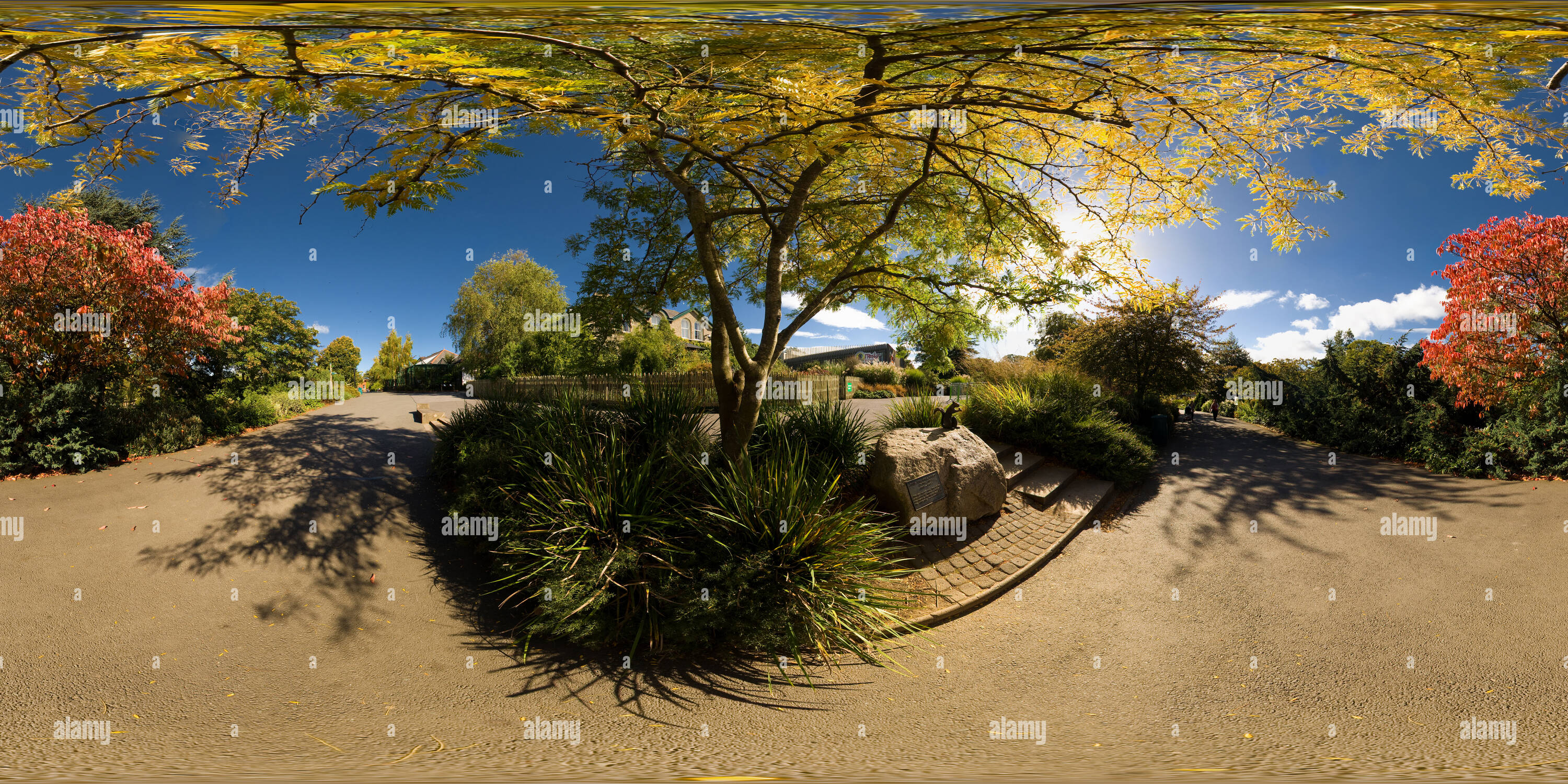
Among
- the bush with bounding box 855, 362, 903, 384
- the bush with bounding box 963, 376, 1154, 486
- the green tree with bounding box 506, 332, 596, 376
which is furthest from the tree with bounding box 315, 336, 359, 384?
the bush with bounding box 855, 362, 903, 384

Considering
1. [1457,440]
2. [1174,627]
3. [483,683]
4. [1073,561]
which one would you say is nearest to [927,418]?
[1073,561]

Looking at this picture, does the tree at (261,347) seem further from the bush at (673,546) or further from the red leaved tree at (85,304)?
the bush at (673,546)

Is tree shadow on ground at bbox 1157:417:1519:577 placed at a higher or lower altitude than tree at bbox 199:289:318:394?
lower

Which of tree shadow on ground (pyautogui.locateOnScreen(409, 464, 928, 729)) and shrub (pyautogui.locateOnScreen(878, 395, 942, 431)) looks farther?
shrub (pyautogui.locateOnScreen(878, 395, 942, 431))

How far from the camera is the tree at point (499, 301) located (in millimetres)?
22859

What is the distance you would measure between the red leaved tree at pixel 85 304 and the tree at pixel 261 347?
1.85 feet

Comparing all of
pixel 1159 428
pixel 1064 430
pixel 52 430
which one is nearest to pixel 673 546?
pixel 1064 430

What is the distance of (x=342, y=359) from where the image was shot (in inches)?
385

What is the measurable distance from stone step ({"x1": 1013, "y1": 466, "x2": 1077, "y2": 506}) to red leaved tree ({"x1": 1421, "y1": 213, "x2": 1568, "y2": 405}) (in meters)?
4.51

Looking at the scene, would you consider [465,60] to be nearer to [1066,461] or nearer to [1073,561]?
[1073,561]

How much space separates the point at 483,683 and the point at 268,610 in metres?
2.29

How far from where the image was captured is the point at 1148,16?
223cm

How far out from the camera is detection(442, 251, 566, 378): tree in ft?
75.0

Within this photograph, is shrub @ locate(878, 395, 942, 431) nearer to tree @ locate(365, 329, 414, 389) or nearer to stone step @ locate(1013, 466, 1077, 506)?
stone step @ locate(1013, 466, 1077, 506)
